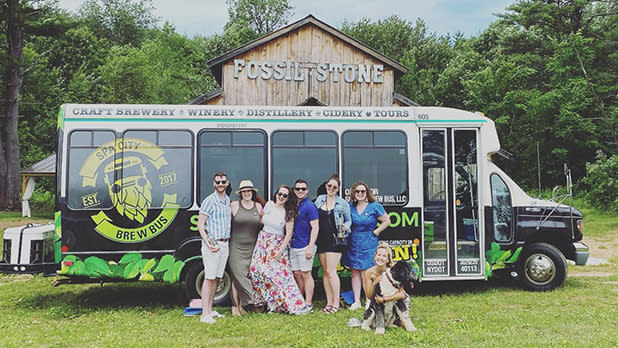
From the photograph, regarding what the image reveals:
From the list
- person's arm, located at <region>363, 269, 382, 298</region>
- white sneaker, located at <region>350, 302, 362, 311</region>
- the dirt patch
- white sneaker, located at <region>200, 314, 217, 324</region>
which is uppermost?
person's arm, located at <region>363, 269, 382, 298</region>

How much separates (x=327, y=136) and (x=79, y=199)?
3730 mm

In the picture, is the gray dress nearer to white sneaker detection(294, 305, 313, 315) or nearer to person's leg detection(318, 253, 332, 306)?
white sneaker detection(294, 305, 313, 315)

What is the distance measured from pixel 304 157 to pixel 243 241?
1644 millimetres

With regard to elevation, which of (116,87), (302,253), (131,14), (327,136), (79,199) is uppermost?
(131,14)

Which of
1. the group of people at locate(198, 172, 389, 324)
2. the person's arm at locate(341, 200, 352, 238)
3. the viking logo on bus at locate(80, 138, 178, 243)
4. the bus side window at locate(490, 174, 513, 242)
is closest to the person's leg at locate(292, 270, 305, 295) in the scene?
the group of people at locate(198, 172, 389, 324)

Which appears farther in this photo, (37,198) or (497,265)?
(37,198)

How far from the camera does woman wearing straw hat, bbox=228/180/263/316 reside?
6.99 metres

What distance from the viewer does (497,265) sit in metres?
8.35

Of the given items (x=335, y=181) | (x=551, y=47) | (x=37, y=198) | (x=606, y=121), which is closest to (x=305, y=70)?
(x=335, y=181)

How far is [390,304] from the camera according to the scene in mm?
6113

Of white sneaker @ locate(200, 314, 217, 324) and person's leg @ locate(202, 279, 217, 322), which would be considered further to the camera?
person's leg @ locate(202, 279, 217, 322)

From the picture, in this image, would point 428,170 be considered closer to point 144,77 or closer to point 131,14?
point 144,77

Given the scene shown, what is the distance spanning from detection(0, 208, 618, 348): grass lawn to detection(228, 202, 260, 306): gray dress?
1.49 ft

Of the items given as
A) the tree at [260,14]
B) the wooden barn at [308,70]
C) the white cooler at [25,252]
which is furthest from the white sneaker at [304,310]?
the tree at [260,14]
